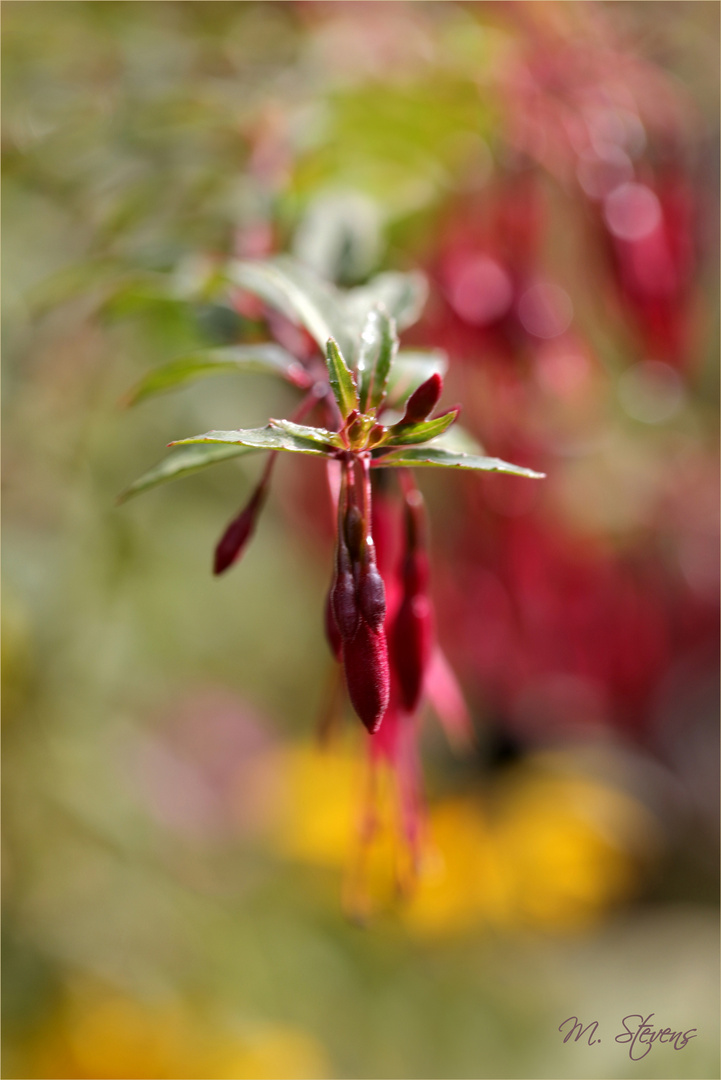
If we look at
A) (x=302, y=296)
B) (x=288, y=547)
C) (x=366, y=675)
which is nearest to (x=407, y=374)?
(x=302, y=296)

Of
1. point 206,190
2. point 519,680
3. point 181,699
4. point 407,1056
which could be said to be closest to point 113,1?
point 206,190

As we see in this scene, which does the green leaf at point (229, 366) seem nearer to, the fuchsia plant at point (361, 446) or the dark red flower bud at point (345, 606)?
the fuchsia plant at point (361, 446)

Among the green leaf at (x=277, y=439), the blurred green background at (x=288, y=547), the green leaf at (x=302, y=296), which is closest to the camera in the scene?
the green leaf at (x=277, y=439)

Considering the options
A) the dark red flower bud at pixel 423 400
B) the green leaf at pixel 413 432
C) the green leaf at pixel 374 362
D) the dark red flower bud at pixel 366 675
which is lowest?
the dark red flower bud at pixel 366 675

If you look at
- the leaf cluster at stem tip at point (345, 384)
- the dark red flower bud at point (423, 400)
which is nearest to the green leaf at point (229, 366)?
the leaf cluster at stem tip at point (345, 384)

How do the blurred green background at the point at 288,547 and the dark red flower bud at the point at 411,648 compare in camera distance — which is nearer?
the dark red flower bud at the point at 411,648

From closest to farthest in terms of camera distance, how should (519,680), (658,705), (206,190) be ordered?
(206,190), (519,680), (658,705)

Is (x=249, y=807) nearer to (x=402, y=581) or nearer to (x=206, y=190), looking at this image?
(x=206, y=190)

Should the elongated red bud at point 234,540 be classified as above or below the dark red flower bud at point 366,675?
above
